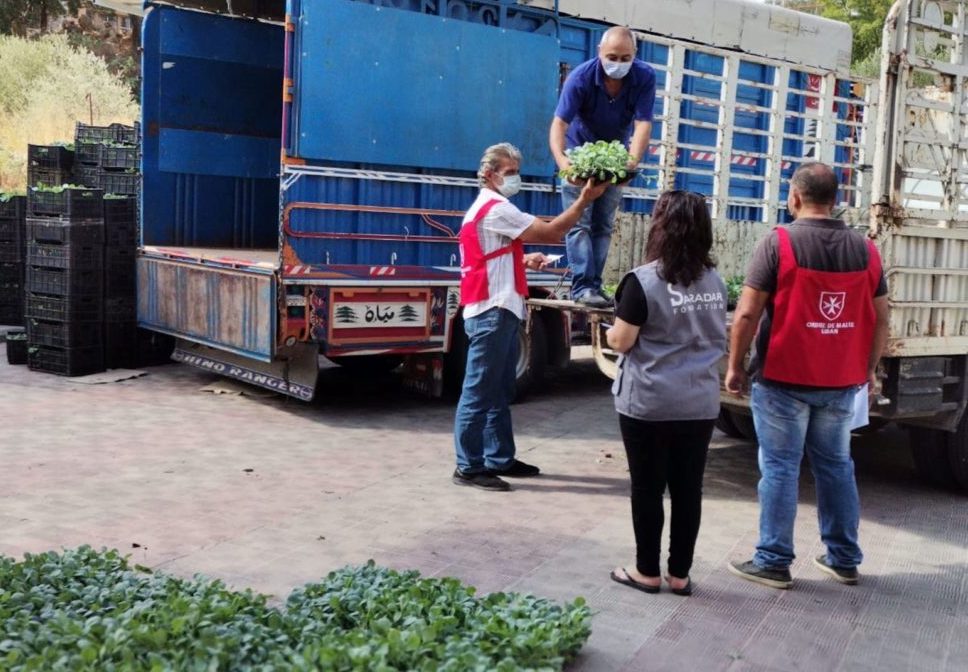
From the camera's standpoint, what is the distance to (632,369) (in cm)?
459

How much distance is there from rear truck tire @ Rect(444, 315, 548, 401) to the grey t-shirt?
14.7ft

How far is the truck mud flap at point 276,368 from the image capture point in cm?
841

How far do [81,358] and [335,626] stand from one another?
692cm

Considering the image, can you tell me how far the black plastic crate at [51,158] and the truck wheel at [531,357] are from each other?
21.5ft

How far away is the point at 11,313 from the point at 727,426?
8.57 m

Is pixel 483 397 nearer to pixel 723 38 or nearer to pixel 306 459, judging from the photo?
pixel 306 459

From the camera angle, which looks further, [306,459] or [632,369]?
[306,459]

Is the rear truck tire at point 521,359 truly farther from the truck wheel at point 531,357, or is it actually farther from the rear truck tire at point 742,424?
the rear truck tire at point 742,424

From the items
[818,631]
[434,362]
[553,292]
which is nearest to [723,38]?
[553,292]

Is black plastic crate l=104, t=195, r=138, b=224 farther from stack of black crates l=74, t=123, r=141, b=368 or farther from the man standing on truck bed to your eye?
the man standing on truck bed

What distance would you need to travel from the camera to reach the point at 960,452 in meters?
6.47

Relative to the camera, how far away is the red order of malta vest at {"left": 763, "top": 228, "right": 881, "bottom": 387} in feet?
15.3

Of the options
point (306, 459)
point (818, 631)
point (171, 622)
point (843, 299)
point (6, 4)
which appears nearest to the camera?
point (171, 622)

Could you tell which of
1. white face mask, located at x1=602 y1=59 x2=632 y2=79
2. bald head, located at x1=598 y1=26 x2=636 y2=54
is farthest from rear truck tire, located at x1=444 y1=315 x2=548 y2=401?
bald head, located at x1=598 y1=26 x2=636 y2=54
